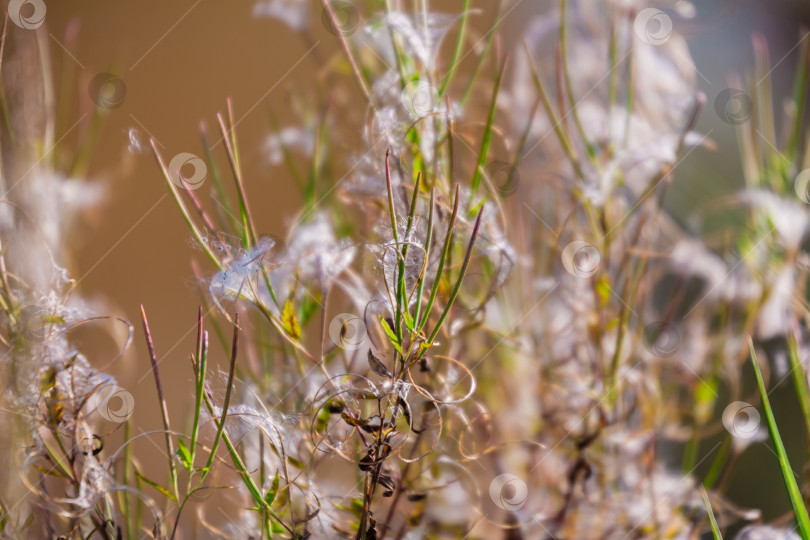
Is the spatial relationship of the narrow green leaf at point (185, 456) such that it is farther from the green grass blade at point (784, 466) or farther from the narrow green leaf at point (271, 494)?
the green grass blade at point (784, 466)

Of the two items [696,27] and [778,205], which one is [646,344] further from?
[696,27]

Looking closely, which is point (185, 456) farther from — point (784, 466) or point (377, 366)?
point (784, 466)

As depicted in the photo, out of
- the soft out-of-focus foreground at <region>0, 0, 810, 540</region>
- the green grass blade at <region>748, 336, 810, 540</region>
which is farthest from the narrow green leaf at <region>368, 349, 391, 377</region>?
the green grass blade at <region>748, 336, 810, 540</region>

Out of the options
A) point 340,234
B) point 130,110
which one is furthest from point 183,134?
point 340,234

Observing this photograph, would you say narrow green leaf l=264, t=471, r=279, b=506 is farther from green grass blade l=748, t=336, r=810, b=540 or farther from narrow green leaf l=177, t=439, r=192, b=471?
green grass blade l=748, t=336, r=810, b=540

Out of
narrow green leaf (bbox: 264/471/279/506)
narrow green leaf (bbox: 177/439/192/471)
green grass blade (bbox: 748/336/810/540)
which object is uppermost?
green grass blade (bbox: 748/336/810/540)

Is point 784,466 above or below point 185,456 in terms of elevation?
above

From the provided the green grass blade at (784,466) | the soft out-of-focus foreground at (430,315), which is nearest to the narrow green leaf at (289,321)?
the soft out-of-focus foreground at (430,315)

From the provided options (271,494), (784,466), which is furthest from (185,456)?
(784,466)
